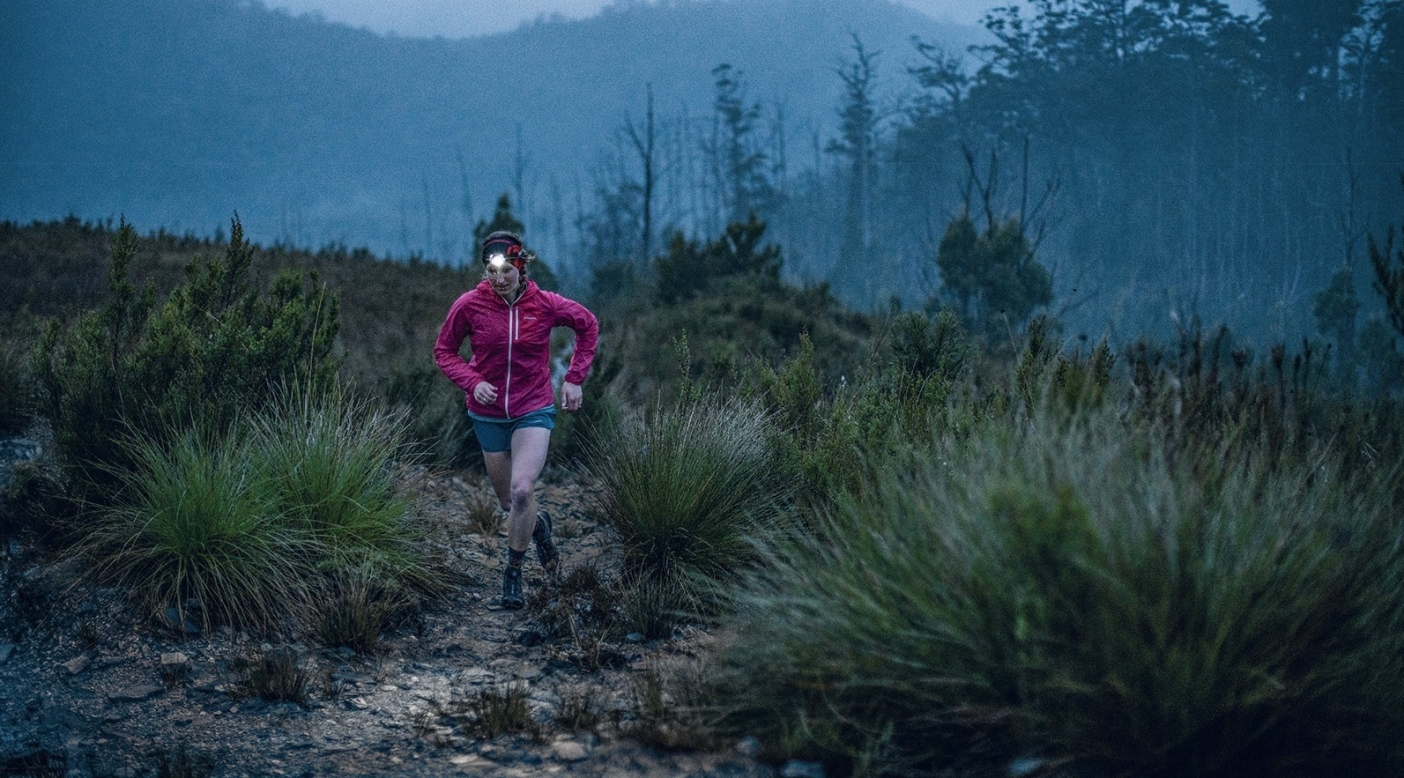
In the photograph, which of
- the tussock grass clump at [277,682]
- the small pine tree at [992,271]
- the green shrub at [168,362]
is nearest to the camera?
the tussock grass clump at [277,682]

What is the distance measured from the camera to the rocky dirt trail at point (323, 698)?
3592mm

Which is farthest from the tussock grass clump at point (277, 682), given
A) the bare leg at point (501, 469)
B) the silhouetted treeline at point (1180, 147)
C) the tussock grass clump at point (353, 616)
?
the silhouetted treeline at point (1180, 147)

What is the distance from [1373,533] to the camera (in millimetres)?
3482

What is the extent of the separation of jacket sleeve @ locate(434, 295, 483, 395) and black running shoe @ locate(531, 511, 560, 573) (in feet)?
3.06

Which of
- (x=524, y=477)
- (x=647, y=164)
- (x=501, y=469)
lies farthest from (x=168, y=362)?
(x=647, y=164)

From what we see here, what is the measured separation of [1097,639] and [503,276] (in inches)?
139

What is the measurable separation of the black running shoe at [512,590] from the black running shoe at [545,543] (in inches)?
12.4

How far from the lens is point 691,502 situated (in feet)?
17.7

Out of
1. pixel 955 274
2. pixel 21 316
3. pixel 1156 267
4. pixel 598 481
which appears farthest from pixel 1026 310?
pixel 1156 267

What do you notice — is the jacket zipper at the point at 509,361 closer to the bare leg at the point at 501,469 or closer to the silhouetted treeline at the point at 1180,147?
the bare leg at the point at 501,469

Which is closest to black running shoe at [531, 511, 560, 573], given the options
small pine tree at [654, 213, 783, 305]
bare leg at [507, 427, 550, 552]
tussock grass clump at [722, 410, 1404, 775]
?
bare leg at [507, 427, 550, 552]

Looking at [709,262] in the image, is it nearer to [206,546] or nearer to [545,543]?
[545,543]

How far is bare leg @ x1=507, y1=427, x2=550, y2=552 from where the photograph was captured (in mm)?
4996

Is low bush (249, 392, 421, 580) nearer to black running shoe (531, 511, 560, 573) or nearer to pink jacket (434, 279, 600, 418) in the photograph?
black running shoe (531, 511, 560, 573)
